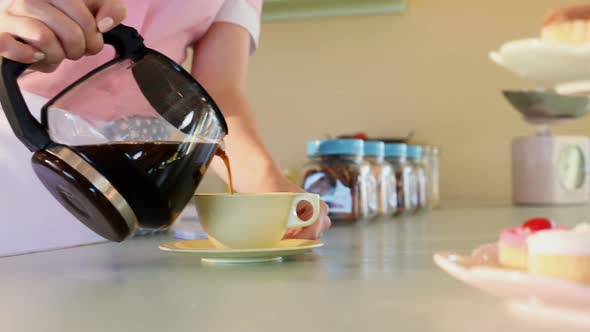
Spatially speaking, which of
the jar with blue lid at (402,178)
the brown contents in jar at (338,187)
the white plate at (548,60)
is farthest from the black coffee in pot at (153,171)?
the jar with blue lid at (402,178)

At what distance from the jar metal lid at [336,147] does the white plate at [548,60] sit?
1.33 feet

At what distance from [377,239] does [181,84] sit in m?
0.40

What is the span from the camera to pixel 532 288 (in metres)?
0.38

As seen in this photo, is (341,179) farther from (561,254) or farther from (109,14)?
(561,254)

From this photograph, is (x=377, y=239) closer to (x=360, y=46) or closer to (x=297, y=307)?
(x=297, y=307)

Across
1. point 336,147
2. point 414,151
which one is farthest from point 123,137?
point 414,151

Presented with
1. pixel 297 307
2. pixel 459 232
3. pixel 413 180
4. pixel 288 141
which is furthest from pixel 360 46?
pixel 297 307

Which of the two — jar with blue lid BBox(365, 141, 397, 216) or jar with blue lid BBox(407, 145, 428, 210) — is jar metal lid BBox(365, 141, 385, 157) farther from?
jar with blue lid BBox(407, 145, 428, 210)

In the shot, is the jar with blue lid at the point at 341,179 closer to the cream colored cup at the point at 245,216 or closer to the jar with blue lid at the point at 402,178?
the jar with blue lid at the point at 402,178

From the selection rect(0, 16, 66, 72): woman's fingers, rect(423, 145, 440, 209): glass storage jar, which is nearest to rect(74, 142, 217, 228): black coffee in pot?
rect(0, 16, 66, 72): woman's fingers

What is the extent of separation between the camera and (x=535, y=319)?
39cm

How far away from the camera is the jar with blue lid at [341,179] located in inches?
49.9

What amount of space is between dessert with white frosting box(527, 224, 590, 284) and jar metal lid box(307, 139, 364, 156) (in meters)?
0.87

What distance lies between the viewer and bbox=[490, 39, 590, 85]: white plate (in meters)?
0.84
